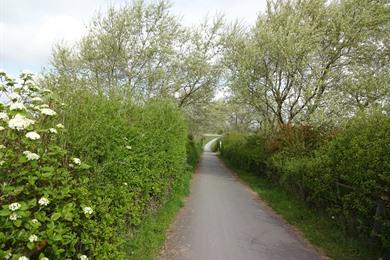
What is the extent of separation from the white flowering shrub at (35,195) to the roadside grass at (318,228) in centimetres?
492

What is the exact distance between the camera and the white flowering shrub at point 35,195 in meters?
1.98

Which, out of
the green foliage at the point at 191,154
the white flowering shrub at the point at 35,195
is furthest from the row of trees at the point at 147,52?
the white flowering shrub at the point at 35,195

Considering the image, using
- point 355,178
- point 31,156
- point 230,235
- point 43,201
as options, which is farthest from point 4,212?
point 355,178

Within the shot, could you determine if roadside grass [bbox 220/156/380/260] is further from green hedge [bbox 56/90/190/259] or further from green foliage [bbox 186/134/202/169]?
green foliage [bbox 186/134/202/169]

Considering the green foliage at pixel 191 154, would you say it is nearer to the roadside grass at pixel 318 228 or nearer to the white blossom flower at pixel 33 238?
the roadside grass at pixel 318 228

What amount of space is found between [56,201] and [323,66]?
15046mm

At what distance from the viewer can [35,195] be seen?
87.8 inches

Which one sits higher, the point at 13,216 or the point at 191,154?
the point at 191,154

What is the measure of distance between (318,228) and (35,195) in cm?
663

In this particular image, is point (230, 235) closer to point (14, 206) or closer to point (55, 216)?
point (55, 216)

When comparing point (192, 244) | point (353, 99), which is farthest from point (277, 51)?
point (192, 244)

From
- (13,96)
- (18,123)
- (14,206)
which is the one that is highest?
(13,96)

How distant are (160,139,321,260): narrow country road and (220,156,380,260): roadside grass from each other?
318 millimetres

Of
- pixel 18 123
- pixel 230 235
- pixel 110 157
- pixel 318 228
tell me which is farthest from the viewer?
pixel 318 228
